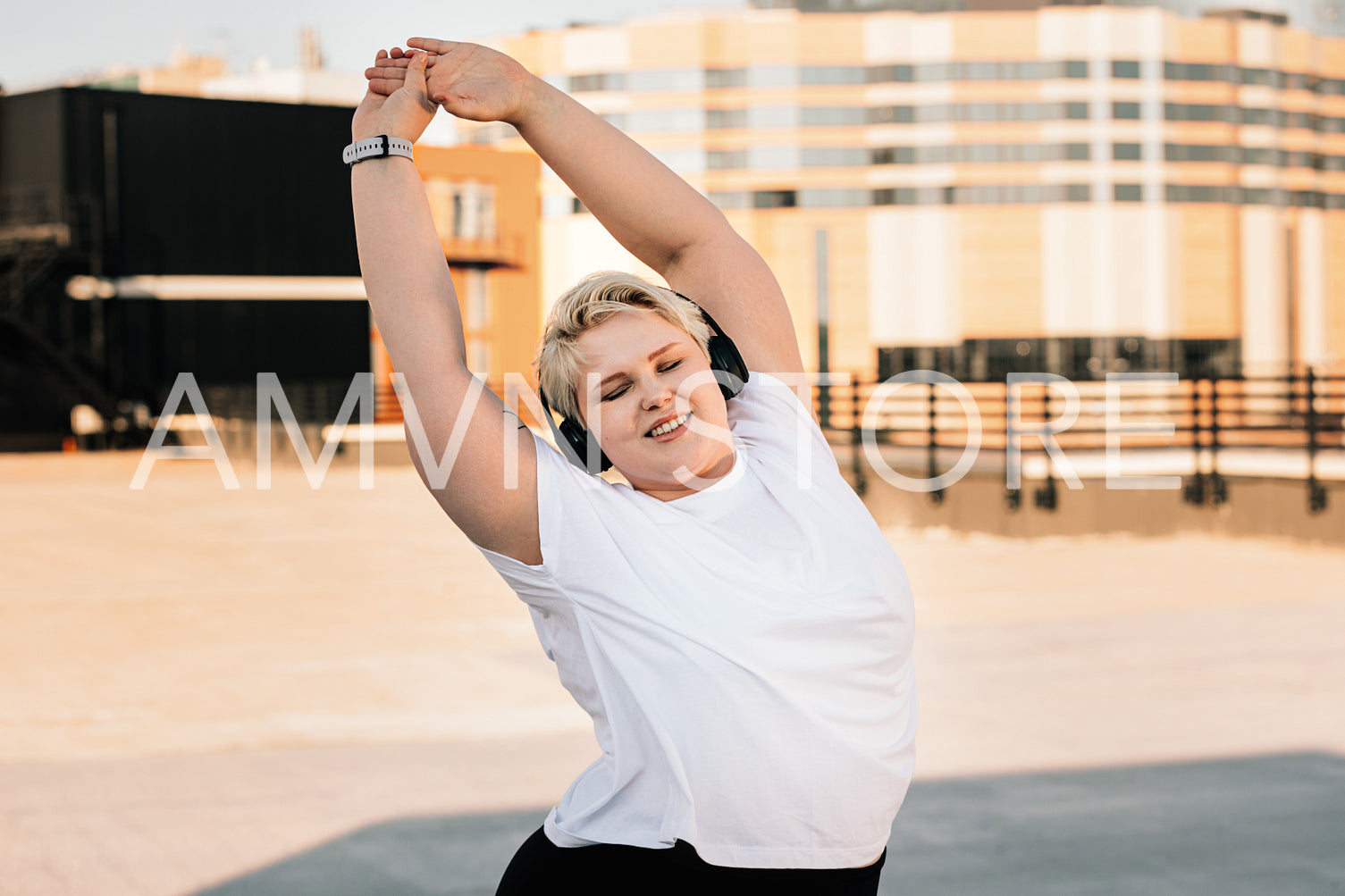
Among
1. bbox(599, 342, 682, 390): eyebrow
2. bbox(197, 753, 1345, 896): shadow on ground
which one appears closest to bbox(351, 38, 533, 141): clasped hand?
bbox(599, 342, 682, 390): eyebrow

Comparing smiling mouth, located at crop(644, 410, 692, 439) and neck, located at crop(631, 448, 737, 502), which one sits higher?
smiling mouth, located at crop(644, 410, 692, 439)

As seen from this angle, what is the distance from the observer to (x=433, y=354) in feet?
5.87

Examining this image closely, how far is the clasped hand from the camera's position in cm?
196

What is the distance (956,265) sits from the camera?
60.5m

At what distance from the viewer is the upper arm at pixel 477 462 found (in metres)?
1.72

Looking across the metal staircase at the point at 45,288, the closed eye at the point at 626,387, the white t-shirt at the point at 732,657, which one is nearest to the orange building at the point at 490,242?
the metal staircase at the point at 45,288

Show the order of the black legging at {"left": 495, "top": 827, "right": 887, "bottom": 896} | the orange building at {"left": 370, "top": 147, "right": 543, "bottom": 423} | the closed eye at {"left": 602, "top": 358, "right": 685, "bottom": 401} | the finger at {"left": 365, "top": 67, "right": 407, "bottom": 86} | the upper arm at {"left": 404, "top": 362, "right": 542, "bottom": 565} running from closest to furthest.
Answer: the upper arm at {"left": 404, "top": 362, "right": 542, "bottom": 565} → the black legging at {"left": 495, "top": 827, "right": 887, "bottom": 896} → the closed eye at {"left": 602, "top": 358, "right": 685, "bottom": 401} → the finger at {"left": 365, "top": 67, "right": 407, "bottom": 86} → the orange building at {"left": 370, "top": 147, "right": 543, "bottom": 423}

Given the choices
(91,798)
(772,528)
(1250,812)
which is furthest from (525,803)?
(772,528)

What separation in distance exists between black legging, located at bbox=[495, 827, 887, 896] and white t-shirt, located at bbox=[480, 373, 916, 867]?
22 mm

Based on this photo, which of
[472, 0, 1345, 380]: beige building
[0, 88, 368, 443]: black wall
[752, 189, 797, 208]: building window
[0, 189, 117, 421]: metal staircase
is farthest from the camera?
[752, 189, 797, 208]: building window

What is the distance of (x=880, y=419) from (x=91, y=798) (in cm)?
2421

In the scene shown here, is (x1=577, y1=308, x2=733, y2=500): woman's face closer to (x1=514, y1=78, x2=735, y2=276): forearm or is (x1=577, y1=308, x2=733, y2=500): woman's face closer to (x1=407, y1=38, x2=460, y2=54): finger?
(x1=514, y1=78, x2=735, y2=276): forearm

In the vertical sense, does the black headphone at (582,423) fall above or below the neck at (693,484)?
above

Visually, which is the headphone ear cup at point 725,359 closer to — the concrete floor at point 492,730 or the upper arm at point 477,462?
the upper arm at point 477,462
